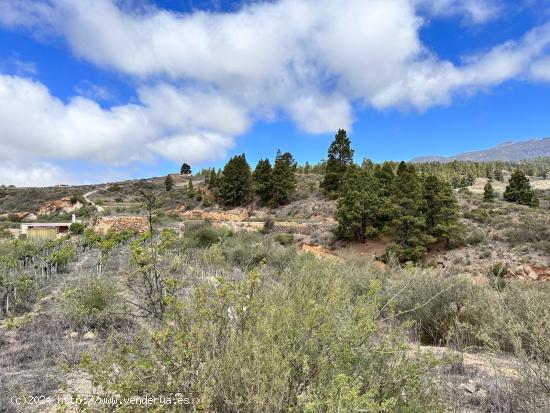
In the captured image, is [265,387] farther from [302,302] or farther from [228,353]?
[302,302]

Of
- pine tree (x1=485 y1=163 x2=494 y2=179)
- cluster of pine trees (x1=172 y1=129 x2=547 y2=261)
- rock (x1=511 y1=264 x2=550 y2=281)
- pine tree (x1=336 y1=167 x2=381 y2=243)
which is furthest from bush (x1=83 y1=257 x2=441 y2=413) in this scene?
pine tree (x1=485 y1=163 x2=494 y2=179)

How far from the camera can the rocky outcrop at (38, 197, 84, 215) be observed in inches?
1892

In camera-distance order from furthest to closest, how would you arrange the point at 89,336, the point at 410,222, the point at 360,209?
the point at 360,209 < the point at 410,222 < the point at 89,336

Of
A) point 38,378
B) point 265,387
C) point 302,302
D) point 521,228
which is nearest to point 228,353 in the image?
point 265,387

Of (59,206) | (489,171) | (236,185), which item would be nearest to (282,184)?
(236,185)

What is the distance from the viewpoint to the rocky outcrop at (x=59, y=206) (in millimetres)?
48062

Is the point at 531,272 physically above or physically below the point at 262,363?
below

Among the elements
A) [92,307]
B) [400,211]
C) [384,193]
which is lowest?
[92,307]

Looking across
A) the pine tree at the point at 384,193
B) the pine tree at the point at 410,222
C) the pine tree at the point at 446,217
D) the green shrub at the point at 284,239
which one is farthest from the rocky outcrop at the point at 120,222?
the pine tree at the point at 446,217

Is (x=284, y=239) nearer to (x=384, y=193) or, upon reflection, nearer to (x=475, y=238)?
(x=384, y=193)

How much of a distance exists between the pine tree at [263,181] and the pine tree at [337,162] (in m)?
6.05

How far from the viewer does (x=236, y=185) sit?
44.2 meters

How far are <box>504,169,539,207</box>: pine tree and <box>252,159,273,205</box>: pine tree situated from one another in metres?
25.8

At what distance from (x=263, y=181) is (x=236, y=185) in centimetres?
315
